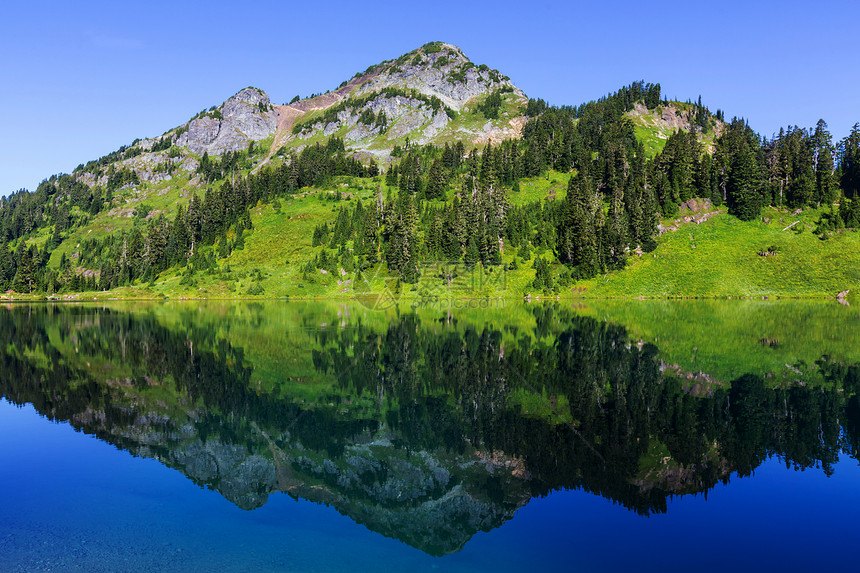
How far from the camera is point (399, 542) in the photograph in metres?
12.1

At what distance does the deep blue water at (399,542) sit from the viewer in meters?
10.9

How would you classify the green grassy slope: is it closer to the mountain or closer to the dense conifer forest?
the mountain

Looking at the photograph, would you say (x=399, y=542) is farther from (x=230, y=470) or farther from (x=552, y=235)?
(x=552, y=235)

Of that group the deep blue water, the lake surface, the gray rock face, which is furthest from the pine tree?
the gray rock face

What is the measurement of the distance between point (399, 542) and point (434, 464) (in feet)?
14.4

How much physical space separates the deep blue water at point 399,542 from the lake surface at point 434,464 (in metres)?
0.06

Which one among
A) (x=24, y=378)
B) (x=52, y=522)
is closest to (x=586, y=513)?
(x=52, y=522)

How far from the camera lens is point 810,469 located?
51.2 feet

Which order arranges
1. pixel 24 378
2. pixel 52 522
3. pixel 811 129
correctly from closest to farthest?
pixel 52 522, pixel 24 378, pixel 811 129

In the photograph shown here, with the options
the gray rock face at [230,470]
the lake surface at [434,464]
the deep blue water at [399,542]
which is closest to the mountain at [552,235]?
the lake surface at [434,464]

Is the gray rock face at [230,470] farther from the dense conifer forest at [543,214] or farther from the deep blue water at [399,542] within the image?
the dense conifer forest at [543,214]

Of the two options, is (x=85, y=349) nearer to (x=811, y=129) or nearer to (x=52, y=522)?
(x=52, y=522)

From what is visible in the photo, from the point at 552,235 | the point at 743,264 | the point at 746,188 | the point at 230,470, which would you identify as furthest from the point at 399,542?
the point at 746,188

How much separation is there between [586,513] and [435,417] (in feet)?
30.2
